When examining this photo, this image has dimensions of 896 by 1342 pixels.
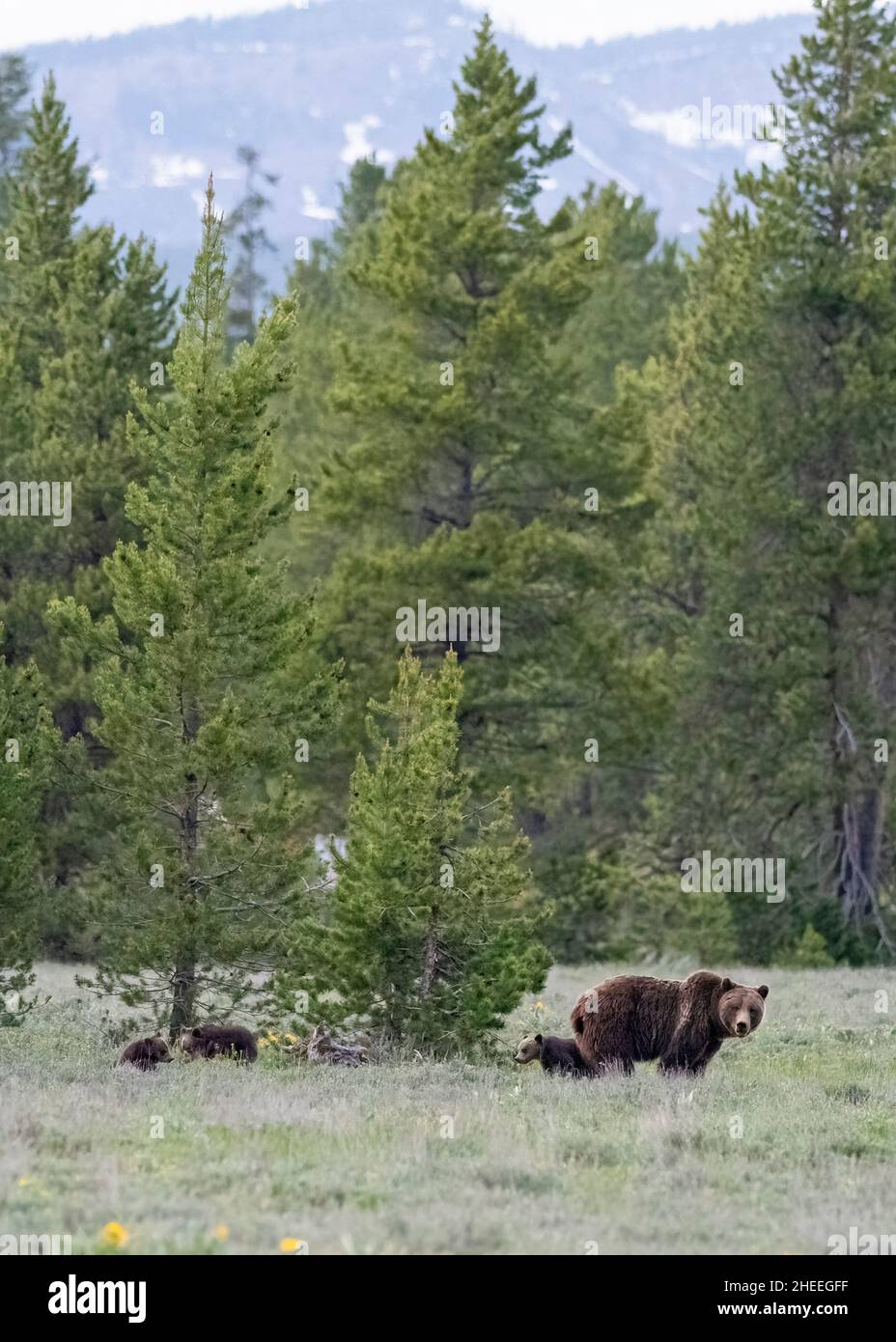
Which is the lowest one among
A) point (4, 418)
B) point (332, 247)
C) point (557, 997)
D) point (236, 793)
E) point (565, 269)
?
point (557, 997)

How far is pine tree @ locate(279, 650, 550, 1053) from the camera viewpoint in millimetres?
15297

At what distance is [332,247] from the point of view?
62.5 meters

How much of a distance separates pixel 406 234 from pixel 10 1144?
22.1 m

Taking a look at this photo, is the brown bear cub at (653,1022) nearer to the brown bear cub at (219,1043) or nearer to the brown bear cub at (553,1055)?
the brown bear cub at (553,1055)

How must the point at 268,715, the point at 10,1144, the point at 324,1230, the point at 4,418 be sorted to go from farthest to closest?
the point at 4,418 < the point at 268,715 < the point at 10,1144 < the point at 324,1230

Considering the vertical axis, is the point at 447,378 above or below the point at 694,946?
above

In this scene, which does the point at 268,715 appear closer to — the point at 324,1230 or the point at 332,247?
the point at 324,1230

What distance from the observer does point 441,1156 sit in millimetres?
10430

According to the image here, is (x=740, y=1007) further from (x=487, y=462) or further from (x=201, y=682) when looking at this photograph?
(x=487, y=462)

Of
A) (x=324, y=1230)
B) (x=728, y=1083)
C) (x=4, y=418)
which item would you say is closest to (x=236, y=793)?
(x=728, y=1083)

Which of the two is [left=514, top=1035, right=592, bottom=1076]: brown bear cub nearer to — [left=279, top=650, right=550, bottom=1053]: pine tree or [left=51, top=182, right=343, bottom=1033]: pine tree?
[left=279, top=650, right=550, bottom=1053]: pine tree

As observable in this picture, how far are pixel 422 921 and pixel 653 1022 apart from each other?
2150 mm

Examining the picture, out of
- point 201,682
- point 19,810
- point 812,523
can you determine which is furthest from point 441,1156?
point 812,523

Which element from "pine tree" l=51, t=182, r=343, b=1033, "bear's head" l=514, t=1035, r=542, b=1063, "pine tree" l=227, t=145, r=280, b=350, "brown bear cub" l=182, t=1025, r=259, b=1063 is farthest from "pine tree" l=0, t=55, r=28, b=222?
"bear's head" l=514, t=1035, r=542, b=1063
